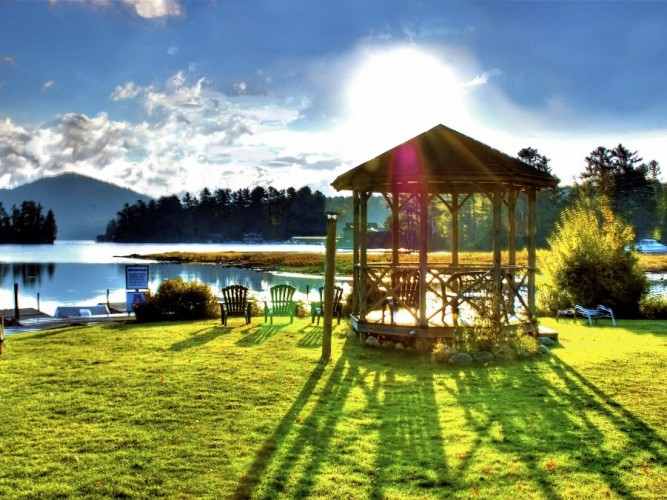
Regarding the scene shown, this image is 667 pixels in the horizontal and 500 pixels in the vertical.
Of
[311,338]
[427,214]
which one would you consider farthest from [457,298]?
[311,338]

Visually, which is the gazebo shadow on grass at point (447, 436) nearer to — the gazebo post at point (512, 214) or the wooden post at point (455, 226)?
the gazebo post at point (512, 214)

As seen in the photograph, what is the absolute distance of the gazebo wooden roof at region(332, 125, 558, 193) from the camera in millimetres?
10820

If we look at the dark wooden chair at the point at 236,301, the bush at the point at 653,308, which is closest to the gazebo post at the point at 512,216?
the bush at the point at 653,308

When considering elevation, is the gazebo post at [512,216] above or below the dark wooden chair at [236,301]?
above

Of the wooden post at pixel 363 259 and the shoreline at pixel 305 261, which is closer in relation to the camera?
the wooden post at pixel 363 259

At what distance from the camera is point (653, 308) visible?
18.3 meters

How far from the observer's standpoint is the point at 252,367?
9.45 m

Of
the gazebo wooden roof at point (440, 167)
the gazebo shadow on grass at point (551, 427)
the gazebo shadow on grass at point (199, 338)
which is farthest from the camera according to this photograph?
the gazebo shadow on grass at point (199, 338)

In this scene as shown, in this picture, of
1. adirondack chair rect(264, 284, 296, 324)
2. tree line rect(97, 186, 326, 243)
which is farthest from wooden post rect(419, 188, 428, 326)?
tree line rect(97, 186, 326, 243)

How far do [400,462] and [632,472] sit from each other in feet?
6.81

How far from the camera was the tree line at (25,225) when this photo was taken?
14788 cm

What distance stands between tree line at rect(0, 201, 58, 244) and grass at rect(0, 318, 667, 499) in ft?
510

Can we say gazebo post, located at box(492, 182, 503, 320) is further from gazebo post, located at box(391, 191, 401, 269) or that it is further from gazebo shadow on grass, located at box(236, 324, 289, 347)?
gazebo shadow on grass, located at box(236, 324, 289, 347)

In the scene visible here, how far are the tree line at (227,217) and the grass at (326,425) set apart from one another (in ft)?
415
